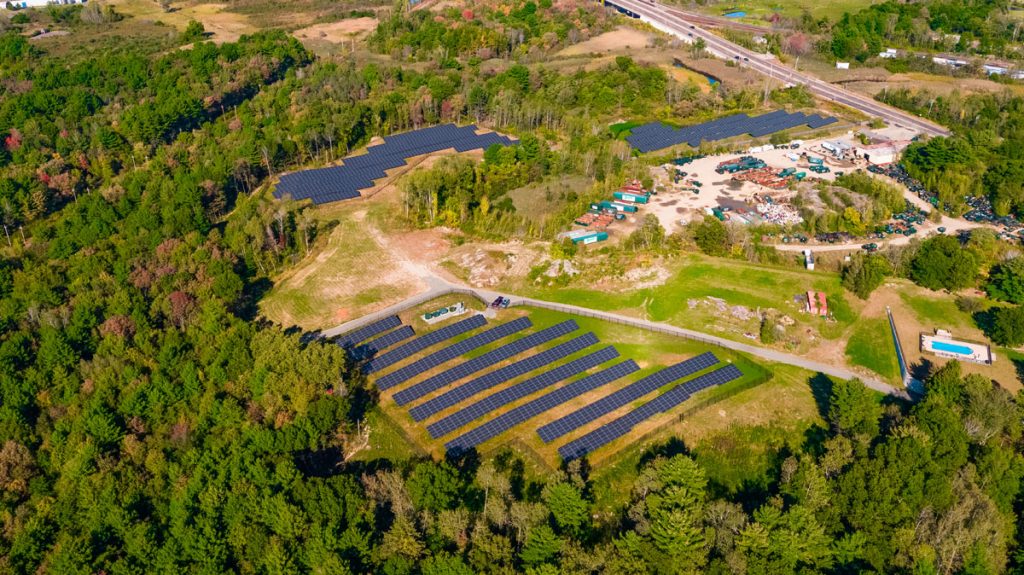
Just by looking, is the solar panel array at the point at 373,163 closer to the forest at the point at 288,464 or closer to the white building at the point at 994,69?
the forest at the point at 288,464

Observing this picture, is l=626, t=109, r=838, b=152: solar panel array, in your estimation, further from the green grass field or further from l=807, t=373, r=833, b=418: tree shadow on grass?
l=807, t=373, r=833, b=418: tree shadow on grass

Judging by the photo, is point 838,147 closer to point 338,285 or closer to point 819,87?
point 819,87

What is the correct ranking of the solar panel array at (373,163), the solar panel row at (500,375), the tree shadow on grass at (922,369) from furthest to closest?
1. the solar panel array at (373,163)
2. the tree shadow on grass at (922,369)
3. the solar panel row at (500,375)

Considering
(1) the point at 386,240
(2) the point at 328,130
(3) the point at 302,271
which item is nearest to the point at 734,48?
(2) the point at 328,130

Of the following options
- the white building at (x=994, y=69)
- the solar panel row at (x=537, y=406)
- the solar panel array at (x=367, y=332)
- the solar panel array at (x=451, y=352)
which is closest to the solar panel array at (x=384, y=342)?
the solar panel array at (x=367, y=332)

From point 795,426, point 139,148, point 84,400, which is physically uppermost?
point 139,148

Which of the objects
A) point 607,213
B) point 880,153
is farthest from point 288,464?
point 880,153

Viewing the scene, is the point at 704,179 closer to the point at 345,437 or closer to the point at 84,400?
the point at 345,437
